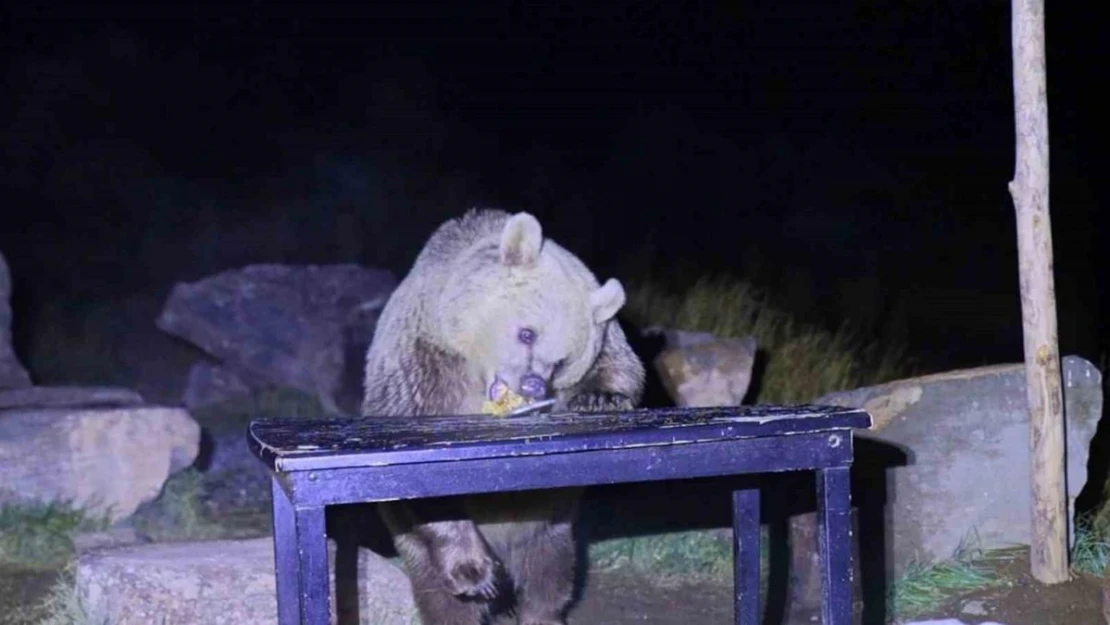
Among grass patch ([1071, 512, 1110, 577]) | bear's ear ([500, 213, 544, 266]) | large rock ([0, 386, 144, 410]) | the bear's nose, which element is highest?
bear's ear ([500, 213, 544, 266])

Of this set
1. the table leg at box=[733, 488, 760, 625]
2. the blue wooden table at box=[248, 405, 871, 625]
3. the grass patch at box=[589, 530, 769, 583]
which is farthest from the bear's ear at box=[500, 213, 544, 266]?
the grass patch at box=[589, 530, 769, 583]

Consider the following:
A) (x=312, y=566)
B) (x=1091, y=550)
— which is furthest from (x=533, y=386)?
(x=1091, y=550)

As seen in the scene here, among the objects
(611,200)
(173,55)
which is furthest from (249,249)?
(611,200)

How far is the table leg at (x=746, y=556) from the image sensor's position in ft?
14.6

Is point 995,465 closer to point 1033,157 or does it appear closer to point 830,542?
point 1033,157

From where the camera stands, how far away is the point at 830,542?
382 centimetres

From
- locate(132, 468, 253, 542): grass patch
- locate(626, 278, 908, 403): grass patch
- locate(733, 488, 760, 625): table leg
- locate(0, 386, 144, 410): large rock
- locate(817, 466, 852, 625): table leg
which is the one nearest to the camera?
locate(817, 466, 852, 625): table leg

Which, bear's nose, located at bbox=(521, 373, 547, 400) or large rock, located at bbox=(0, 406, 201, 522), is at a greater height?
bear's nose, located at bbox=(521, 373, 547, 400)

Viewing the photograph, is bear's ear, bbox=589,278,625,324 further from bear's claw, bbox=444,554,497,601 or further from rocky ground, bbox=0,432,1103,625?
rocky ground, bbox=0,432,1103,625

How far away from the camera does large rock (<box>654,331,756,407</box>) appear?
25.9 feet

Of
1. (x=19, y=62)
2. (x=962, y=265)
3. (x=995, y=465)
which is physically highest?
(x=19, y=62)

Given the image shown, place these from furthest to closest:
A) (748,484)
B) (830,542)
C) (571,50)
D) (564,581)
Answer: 1. (571,50)
2. (564,581)
3. (748,484)
4. (830,542)

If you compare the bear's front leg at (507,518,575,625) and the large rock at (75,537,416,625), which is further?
the bear's front leg at (507,518,575,625)

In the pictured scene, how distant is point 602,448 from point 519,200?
12459 mm
